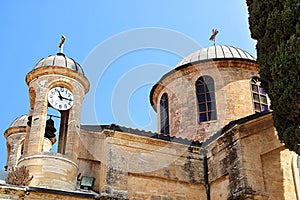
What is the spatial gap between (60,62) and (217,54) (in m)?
6.27

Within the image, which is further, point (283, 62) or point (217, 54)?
point (217, 54)

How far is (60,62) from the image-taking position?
39.6 feet

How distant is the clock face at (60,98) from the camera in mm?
11664

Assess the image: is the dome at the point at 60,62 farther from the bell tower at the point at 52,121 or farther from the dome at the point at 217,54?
the dome at the point at 217,54

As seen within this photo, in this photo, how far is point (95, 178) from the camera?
38.0 ft

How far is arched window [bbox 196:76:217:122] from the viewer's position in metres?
14.7

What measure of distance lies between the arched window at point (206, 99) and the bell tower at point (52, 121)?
14.2ft

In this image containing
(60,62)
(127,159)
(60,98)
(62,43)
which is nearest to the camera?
(127,159)

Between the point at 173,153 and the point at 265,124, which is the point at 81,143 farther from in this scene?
the point at 265,124

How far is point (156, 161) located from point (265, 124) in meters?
3.04

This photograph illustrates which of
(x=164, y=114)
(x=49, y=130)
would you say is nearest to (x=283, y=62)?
(x=49, y=130)

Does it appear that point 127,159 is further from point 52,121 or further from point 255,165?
point 255,165

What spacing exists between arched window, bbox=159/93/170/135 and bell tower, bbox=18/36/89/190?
424 cm

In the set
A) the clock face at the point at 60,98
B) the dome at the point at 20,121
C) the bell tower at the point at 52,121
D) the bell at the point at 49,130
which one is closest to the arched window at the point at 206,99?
the bell tower at the point at 52,121
